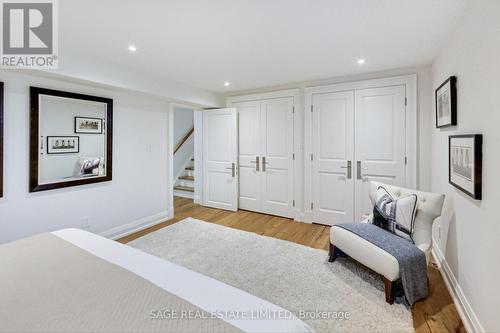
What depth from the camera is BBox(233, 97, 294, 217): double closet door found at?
407 cm

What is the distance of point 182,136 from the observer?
645 centimetres

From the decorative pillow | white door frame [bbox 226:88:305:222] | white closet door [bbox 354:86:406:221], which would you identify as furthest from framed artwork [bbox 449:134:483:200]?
white door frame [bbox 226:88:305:222]

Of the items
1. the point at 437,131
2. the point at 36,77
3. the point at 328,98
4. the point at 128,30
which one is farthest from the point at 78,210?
the point at 437,131

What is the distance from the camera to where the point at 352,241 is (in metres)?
2.20

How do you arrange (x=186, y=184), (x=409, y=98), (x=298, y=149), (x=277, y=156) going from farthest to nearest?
(x=186, y=184), (x=277, y=156), (x=298, y=149), (x=409, y=98)

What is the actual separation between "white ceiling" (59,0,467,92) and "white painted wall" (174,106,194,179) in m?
3.19

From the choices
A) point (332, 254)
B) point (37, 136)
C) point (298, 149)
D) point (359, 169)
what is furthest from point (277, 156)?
point (37, 136)

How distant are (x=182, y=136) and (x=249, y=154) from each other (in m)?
2.73

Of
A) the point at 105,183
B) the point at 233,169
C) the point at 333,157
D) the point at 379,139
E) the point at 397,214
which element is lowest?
the point at 397,214

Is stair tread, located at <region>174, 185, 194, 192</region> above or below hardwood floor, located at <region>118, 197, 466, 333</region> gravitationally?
above

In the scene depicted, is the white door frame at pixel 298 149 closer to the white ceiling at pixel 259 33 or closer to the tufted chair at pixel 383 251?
the white ceiling at pixel 259 33

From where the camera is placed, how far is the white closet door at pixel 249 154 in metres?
4.36

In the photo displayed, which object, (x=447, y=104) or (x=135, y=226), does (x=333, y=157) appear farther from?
(x=135, y=226)

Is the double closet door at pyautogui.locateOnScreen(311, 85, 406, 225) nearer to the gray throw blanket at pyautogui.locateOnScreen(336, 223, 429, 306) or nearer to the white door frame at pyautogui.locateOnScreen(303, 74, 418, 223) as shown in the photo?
the white door frame at pyautogui.locateOnScreen(303, 74, 418, 223)
